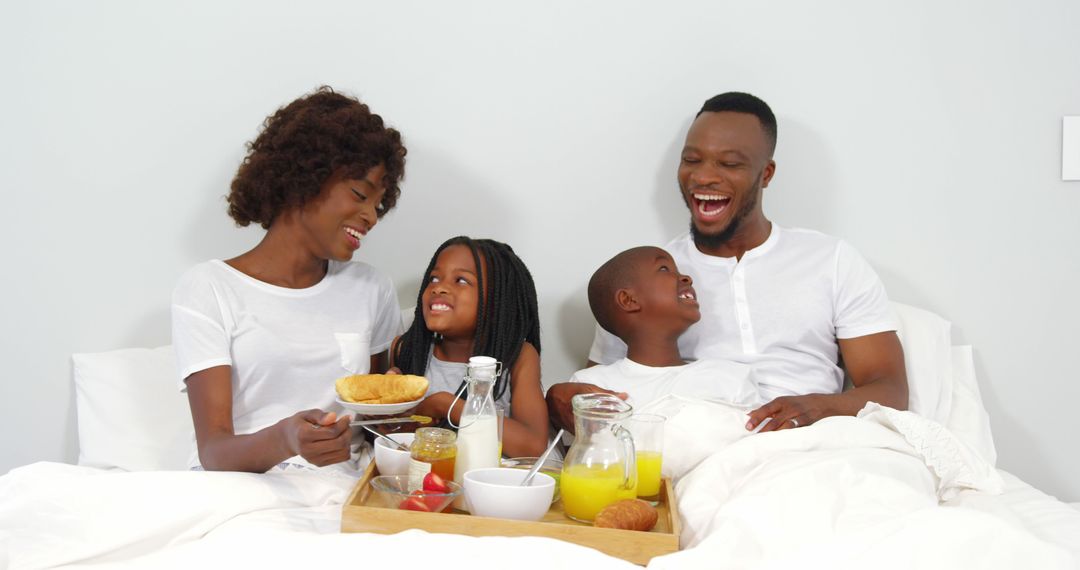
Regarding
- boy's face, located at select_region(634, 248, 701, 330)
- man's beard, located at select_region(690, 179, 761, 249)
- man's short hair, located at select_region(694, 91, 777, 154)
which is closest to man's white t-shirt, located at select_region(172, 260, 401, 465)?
boy's face, located at select_region(634, 248, 701, 330)

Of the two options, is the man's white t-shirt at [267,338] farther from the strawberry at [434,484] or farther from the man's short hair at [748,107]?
the man's short hair at [748,107]

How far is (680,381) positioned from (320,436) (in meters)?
0.86

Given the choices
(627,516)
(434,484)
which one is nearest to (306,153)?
(434,484)

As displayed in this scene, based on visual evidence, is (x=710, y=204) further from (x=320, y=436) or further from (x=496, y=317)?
(x=320, y=436)

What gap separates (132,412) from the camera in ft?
7.32

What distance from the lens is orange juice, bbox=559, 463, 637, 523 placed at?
5.01 ft

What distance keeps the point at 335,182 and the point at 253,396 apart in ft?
1.67

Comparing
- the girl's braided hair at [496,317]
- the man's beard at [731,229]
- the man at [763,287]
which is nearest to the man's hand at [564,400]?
the man at [763,287]

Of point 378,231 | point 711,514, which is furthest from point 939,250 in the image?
point 378,231

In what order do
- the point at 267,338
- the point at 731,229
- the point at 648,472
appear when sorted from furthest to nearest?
the point at 731,229 < the point at 267,338 < the point at 648,472

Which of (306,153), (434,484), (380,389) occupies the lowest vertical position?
(434,484)

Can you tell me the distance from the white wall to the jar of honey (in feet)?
3.11

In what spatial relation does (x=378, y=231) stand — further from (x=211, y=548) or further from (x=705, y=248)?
(x=211, y=548)

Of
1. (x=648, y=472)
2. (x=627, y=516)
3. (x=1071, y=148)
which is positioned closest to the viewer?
(x=627, y=516)
